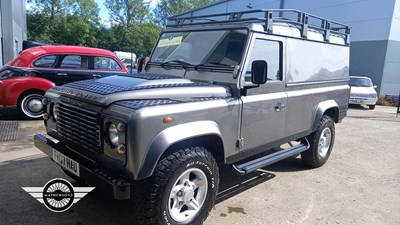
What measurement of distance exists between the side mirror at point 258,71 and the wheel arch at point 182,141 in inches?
26.7

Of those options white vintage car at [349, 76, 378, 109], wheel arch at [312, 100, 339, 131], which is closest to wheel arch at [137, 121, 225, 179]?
wheel arch at [312, 100, 339, 131]

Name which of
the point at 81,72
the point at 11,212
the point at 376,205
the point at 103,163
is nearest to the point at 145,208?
the point at 103,163

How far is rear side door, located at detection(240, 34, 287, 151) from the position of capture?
12.5 ft

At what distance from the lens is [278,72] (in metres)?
4.40

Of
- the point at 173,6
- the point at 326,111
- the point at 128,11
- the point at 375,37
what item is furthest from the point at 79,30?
the point at 326,111

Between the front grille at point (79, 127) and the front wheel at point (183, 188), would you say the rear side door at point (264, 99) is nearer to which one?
the front wheel at point (183, 188)

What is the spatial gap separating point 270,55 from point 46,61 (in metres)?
6.74

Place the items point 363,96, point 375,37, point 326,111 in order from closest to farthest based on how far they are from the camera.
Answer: point 326,111 → point 363,96 → point 375,37

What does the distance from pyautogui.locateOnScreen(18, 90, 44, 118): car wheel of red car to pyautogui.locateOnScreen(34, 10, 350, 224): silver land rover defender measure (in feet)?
16.6

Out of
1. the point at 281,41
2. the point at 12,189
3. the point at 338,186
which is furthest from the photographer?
the point at 338,186

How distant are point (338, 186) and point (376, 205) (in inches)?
25.2

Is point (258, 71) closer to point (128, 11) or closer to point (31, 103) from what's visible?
point (31, 103)

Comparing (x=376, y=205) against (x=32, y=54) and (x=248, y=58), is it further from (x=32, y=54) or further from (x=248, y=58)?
(x=32, y=54)

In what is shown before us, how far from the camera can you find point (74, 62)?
907 centimetres
